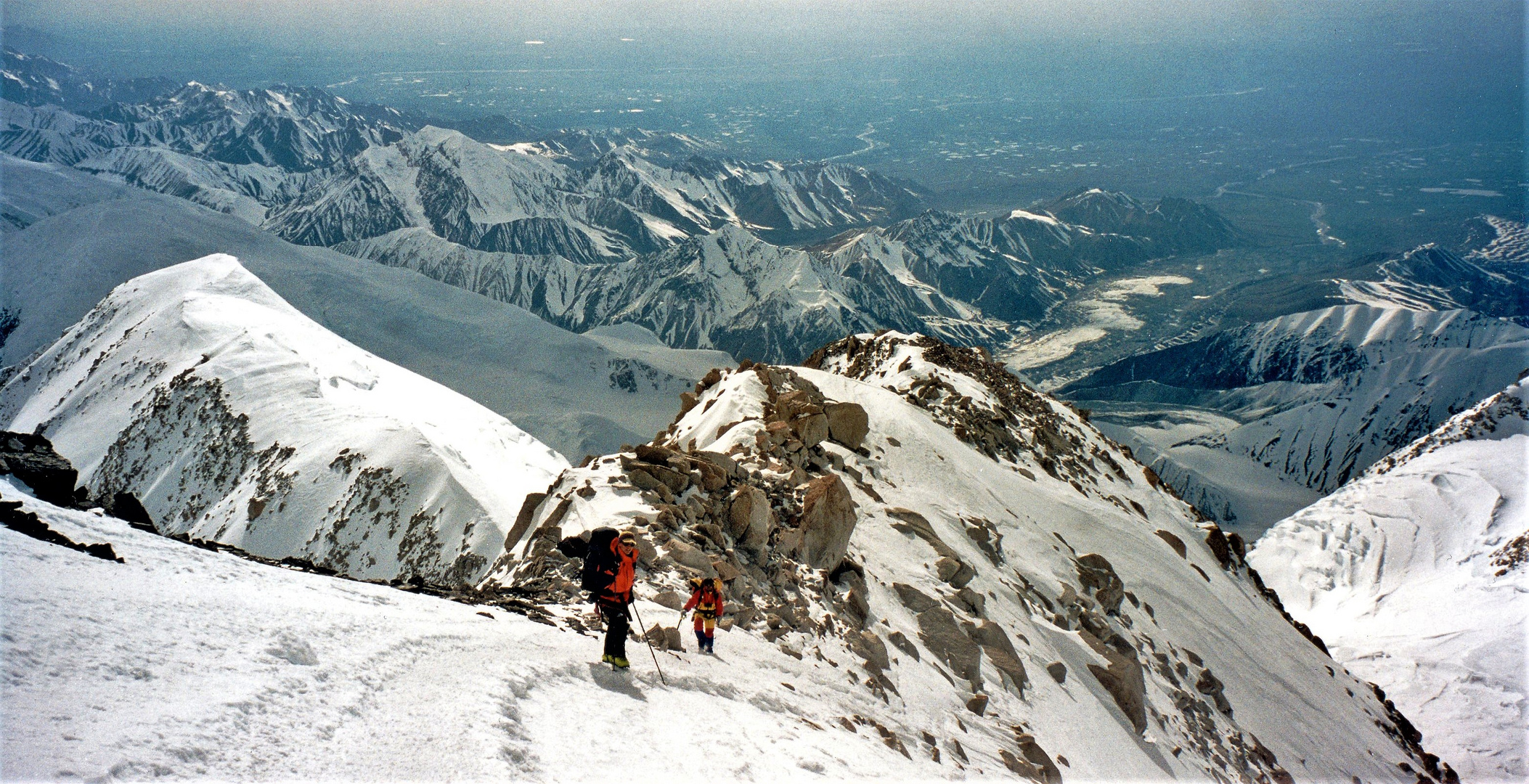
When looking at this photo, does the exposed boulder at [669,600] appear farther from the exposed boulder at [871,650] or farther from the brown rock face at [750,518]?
the exposed boulder at [871,650]

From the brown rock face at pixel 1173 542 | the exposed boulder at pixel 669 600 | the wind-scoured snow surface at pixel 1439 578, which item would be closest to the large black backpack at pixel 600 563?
the exposed boulder at pixel 669 600

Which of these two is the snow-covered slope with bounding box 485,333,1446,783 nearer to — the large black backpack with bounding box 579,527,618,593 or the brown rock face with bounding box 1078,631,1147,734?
the brown rock face with bounding box 1078,631,1147,734

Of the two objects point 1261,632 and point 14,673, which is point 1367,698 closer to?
point 1261,632

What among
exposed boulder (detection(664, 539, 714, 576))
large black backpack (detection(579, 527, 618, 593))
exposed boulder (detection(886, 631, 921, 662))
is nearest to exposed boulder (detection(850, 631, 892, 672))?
exposed boulder (detection(886, 631, 921, 662))

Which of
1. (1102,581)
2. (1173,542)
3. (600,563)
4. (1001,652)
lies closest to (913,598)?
(1001,652)

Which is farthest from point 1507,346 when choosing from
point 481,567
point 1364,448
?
point 481,567

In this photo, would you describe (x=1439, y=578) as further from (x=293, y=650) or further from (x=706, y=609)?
(x=293, y=650)
